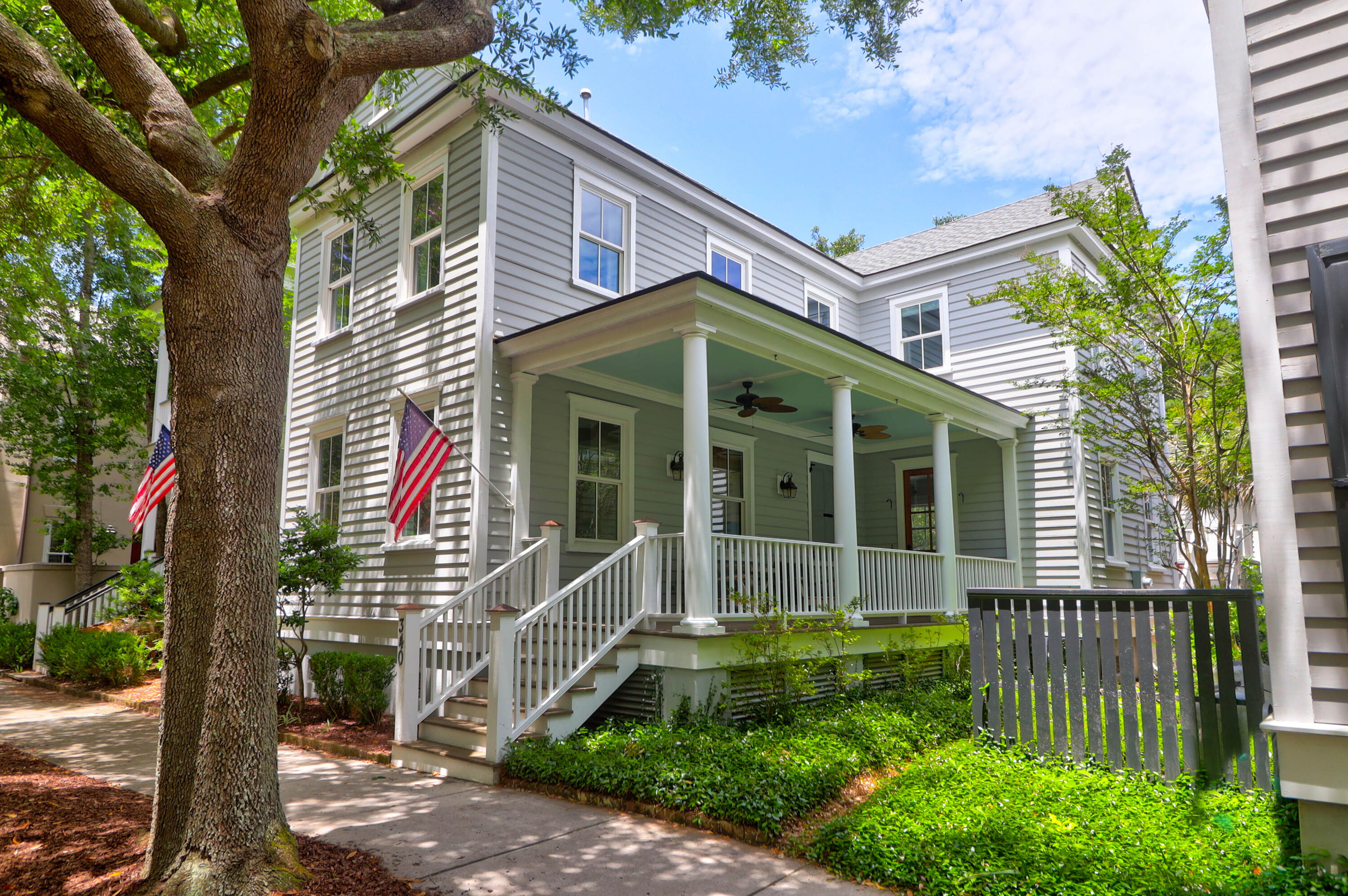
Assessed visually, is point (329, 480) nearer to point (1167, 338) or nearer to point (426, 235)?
point (426, 235)

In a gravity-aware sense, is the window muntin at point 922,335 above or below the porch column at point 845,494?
above

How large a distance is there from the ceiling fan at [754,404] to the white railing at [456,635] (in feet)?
9.71

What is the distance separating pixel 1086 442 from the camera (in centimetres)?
1243

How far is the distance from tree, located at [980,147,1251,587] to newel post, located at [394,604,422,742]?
25.9 ft

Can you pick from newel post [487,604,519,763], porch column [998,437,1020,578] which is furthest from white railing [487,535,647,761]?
porch column [998,437,1020,578]

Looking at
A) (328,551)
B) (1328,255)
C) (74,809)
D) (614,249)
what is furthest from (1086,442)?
(74,809)

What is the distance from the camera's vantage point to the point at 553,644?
6.75 meters

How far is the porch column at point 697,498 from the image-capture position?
7155mm

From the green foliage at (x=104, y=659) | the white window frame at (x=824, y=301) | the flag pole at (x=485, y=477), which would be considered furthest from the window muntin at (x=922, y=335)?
the green foliage at (x=104, y=659)

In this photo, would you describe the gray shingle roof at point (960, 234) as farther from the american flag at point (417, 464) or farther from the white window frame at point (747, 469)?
the american flag at point (417, 464)

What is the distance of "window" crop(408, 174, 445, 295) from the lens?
10203 mm

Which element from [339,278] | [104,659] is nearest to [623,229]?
[339,278]

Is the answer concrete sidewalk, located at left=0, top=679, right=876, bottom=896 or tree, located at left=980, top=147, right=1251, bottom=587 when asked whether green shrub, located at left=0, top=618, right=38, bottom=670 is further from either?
tree, located at left=980, top=147, right=1251, bottom=587

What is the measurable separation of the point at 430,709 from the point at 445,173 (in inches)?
255
